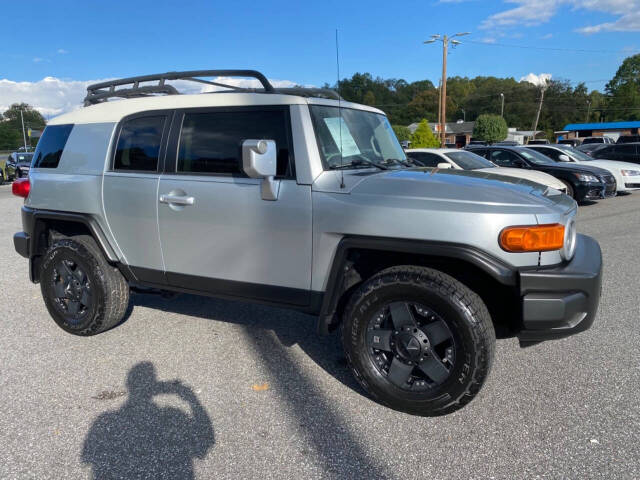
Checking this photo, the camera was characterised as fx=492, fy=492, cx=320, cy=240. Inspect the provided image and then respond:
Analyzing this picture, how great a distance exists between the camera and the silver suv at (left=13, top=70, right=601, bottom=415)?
2.69 metres

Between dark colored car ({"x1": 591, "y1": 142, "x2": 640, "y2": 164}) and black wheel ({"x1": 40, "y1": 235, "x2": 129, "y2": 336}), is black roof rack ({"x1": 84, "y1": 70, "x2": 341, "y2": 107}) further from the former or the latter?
dark colored car ({"x1": 591, "y1": 142, "x2": 640, "y2": 164})

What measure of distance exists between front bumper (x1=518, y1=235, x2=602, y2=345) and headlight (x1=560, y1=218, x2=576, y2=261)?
0.06 m

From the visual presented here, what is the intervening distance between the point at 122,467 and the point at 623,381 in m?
3.13

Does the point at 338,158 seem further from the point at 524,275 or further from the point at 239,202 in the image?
the point at 524,275

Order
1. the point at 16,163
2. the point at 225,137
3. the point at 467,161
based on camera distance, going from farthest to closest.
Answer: the point at 16,163 < the point at 467,161 < the point at 225,137

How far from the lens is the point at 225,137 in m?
3.42

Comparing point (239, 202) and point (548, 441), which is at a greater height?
point (239, 202)

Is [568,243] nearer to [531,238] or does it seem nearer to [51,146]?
[531,238]

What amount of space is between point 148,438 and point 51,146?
2.80 m

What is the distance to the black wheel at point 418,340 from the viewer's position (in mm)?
2697

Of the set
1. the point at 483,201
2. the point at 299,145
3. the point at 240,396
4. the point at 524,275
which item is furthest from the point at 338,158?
the point at 240,396

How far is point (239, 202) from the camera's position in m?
3.25

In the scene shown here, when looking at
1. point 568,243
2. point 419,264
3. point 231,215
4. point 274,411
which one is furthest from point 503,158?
point 274,411

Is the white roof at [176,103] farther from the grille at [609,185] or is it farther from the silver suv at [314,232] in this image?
the grille at [609,185]
